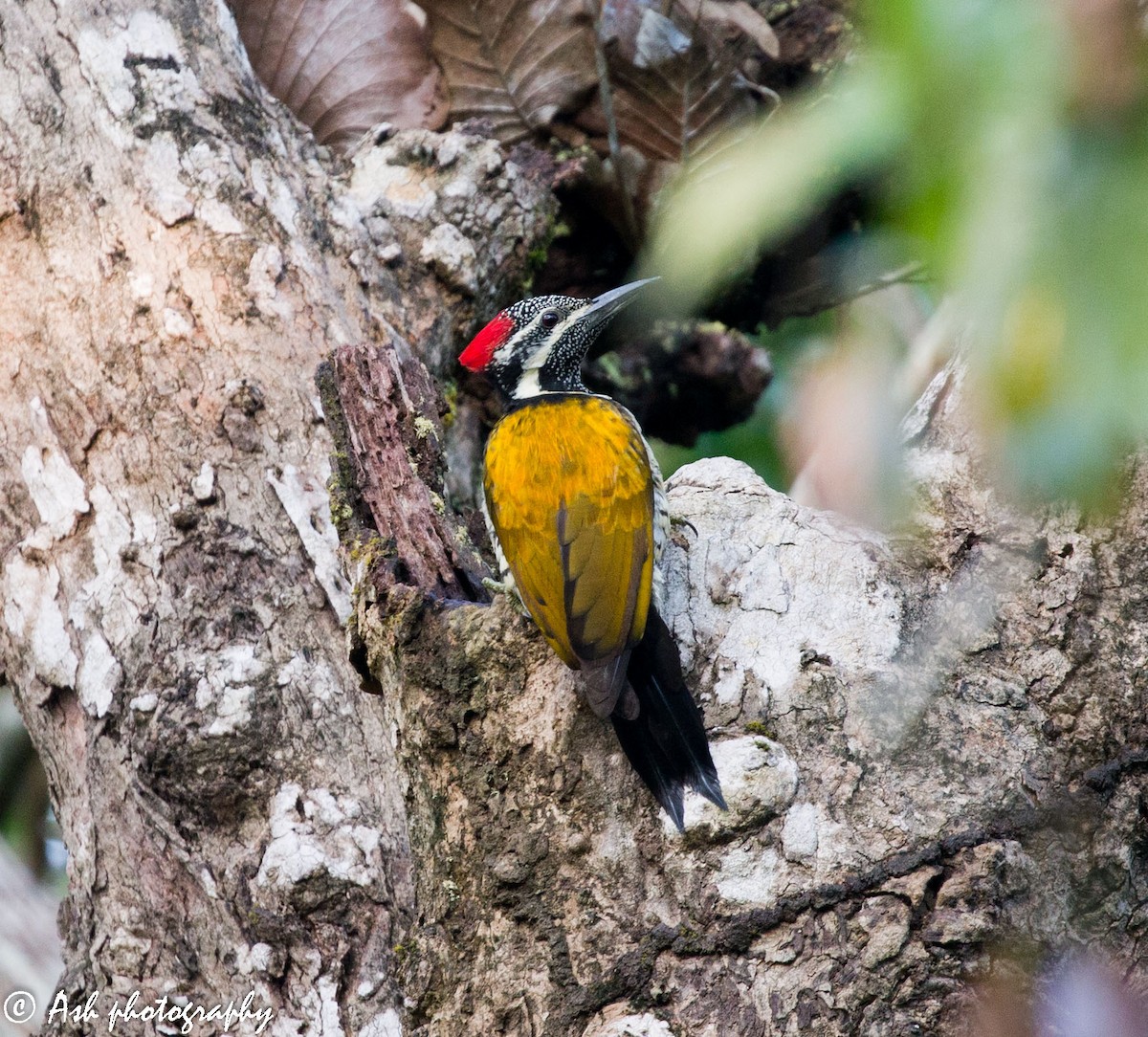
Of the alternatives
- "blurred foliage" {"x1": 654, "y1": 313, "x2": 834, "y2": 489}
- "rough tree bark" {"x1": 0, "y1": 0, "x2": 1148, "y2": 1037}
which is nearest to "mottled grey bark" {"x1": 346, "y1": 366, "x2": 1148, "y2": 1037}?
"rough tree bark" {"x1": 0, "y1": 0, "x2": 1148, "y2": 1037}

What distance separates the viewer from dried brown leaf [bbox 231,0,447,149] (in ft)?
14.3

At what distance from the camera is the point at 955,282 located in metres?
1.31

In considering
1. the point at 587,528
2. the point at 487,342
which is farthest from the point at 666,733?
the point at 487,342

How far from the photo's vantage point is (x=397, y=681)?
9.14 feet

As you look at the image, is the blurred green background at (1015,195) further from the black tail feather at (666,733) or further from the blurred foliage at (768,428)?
the blurred foliage at (768,428)

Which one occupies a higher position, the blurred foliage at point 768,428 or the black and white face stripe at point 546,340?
the black and white face stripe at point 546,340

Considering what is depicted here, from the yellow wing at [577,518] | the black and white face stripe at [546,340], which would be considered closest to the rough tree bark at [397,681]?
the yellow wing at [577,518]

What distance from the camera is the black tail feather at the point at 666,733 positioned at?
100 inches

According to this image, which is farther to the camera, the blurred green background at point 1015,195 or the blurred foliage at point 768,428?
the blurred foliage at point 768,428

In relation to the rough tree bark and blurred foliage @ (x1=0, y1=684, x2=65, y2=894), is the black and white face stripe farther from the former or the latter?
blurred foliage @ (x1=0, y1=684, x2=65, y2=894)

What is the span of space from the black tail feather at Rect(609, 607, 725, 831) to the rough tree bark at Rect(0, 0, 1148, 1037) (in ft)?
0.19

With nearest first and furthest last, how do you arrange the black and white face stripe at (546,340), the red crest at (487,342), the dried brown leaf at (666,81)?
the red crest at (487,342) < the black and white face stripe at (546,340) < the dried brown leaf at (666,81)

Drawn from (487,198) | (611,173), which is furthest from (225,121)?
(611,173)

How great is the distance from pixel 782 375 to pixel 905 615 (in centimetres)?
369
